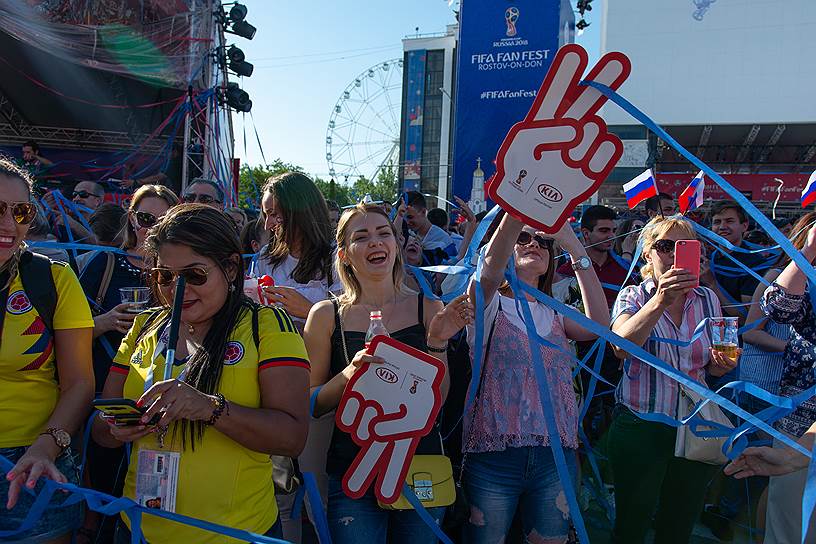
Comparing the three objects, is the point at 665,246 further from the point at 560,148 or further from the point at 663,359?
the point at 560,148

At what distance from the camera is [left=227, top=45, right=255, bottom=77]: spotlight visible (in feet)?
32.1

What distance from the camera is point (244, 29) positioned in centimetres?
962

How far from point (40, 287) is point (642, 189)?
3.26m

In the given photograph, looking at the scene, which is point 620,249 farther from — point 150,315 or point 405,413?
point 150,315

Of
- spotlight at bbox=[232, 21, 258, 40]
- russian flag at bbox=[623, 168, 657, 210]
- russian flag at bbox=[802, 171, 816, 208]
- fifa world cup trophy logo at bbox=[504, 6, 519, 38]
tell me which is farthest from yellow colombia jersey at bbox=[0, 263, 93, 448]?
fifa world cup trophy logo at bbox=[504, 6, 519, 38]

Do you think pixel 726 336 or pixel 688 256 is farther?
pixel 726 336

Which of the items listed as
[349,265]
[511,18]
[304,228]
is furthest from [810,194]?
[511,18]

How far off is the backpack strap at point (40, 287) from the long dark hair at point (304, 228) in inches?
41.2

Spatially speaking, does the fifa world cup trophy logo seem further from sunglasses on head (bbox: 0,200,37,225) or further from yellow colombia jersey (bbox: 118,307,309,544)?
yellow colombia jersey (bbox: 118,307,309,544)

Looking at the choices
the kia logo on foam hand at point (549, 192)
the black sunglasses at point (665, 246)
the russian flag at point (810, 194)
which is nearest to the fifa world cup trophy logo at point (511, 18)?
the russian flag at point (810, 194)

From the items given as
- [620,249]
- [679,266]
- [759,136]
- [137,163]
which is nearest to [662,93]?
[759,136]

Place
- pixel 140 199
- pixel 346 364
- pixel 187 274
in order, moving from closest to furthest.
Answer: pixel 187 274 < pixel 346 364 < pixel 140 199

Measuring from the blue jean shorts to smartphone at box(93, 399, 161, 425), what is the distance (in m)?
0.55

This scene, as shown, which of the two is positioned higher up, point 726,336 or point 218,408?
point 726,336
